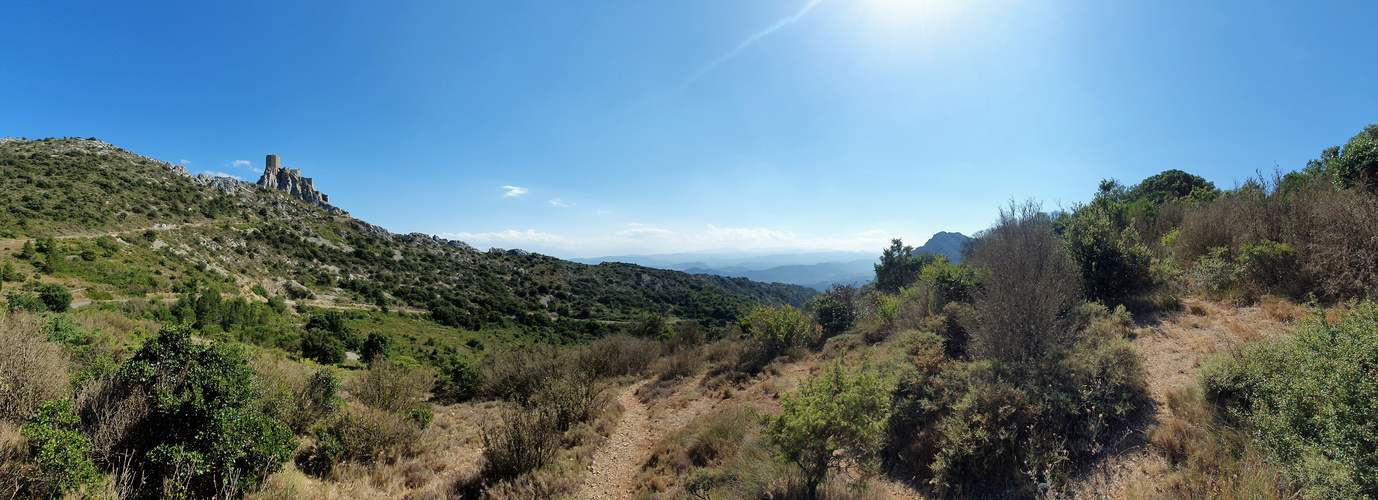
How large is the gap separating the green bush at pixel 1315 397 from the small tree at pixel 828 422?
3177mm

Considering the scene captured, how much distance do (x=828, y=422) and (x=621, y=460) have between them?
4427 mm

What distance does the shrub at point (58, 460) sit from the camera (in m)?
3.54

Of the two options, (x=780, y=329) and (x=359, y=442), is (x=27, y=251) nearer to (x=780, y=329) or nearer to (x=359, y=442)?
(x=359, y=442)

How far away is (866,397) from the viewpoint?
4.63 meters

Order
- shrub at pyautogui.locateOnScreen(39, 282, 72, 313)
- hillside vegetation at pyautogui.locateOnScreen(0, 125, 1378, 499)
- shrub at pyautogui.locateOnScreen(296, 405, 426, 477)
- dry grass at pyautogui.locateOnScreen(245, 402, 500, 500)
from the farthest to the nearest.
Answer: shrub at pyautogui.locateOnScreen(39, 282, 72, 313)
shrub at pyautogui.locateOnScreen(296, 405, 426, 477)
dry grass at pyautogui.locateOnScreen(245, 402, 500, 500)
hillside vegetation at pyautogui.locateOnScreen(0, 125, 1378, 499)

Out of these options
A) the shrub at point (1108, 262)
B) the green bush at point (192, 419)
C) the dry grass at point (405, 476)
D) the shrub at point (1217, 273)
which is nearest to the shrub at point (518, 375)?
the dry grass at point (405, 476)

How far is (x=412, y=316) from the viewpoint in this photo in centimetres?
3775

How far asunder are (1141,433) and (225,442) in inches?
408

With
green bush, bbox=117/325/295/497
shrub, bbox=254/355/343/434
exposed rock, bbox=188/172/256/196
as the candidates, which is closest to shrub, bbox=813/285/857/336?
shrub, bbox=254/355/343/434

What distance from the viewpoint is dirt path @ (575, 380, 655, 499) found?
20.7ft

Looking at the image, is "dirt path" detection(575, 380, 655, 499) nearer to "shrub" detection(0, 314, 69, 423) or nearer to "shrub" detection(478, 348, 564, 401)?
"shrub" detection(478, 348, 564, 401)

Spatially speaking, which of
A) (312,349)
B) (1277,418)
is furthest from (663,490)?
(312,349)

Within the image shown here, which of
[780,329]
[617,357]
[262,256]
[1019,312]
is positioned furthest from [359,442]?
[262,256]

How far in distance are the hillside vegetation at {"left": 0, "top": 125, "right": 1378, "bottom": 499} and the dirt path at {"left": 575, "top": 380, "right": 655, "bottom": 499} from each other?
0.06m
